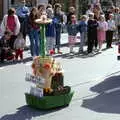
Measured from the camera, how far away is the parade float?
29.2 feet

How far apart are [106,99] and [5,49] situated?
552 cm

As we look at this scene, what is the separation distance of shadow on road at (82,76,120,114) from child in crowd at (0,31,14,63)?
385 cm

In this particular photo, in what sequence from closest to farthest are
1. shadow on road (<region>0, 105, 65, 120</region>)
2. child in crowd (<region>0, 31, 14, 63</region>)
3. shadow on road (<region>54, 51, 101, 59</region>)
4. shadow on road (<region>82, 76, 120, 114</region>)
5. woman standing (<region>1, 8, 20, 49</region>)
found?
shadow on road (<region>0, 105, 65, 120</region>) → shadow on road (<region>82, 76, 120, 114</region>) → child in crowd (<region>0, 31, 14, 63</region>) → woman standing (<region>1, 8, 20, 49</region>) → shadow on road (<region>54, 51, 101, 59</region>)

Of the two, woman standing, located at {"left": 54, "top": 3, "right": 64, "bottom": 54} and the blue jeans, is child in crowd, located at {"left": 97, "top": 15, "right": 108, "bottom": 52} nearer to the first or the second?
woman standing, located at {"left": 54, "top": 3, "right": 64, "bottom": 54}

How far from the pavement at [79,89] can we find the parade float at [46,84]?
6.0 inches

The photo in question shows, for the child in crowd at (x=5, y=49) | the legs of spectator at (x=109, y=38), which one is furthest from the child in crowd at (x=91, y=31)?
the child in crowd at (x=5, y=49)

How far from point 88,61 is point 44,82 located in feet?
21.3

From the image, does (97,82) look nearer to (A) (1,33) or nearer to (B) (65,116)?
(B) (65,116)

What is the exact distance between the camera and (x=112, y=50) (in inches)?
707

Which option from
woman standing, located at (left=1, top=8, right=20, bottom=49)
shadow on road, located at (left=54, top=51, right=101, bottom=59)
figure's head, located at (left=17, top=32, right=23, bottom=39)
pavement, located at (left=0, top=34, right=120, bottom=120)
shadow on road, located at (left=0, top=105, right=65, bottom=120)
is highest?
woman standing, located at (left=1, top=8, right=20, bottom=49)

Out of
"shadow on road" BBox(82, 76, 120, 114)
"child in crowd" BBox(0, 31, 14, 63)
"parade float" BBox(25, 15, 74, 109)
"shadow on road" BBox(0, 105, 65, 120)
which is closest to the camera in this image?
"shadow on road" BBox(0, 105, 65, 120)

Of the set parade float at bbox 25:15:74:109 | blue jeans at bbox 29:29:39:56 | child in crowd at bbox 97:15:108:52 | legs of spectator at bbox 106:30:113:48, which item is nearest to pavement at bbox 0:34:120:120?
parade float at bbox 25:15:74:109

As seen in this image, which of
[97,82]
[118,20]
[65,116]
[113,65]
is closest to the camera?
[65,116]

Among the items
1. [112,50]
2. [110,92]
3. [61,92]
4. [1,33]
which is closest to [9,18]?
[1,33]
